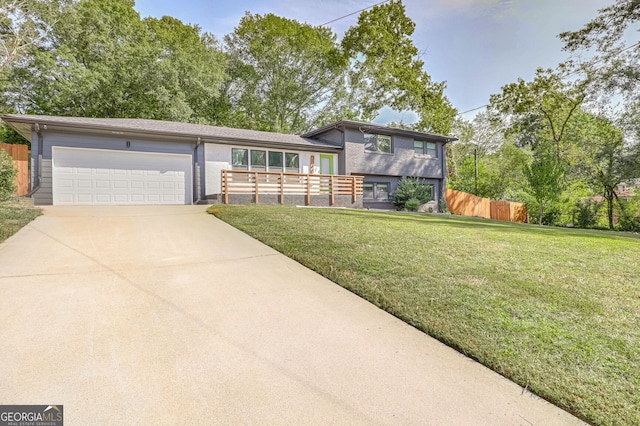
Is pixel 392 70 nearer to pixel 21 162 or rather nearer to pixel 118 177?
pixel 118 177

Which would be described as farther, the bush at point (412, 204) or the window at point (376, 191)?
the window at point (376, 191)

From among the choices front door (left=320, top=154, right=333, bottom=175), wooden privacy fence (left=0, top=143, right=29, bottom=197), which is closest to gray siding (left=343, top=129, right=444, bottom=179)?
front door (left=320, top=154, right=333, bottom=175)

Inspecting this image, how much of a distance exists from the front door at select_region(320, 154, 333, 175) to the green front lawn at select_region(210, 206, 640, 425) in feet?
31.6

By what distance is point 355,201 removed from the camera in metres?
15.6

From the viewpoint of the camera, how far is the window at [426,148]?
1881cm

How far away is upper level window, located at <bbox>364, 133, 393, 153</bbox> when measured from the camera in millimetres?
17281

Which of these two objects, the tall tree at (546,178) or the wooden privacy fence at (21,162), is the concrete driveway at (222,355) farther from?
the tall tree at (546,178)

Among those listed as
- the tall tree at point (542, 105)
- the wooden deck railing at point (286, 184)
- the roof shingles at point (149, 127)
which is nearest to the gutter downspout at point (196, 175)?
the roof shingles at point (149, 127)

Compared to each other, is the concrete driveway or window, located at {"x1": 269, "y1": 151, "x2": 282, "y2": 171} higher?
window, located at {"x1": 269, "y1": 151, "x2": 282, "y2": 171}

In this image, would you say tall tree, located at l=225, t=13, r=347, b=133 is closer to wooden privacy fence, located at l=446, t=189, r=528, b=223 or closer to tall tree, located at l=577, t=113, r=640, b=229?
wooden privacy fence, located at l=446, t=189, r=528, b=223

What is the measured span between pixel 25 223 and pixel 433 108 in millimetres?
26894

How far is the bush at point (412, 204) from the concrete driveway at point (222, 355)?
525 inches

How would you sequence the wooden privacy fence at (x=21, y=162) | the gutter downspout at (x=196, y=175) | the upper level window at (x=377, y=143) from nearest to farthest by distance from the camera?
1. the wooden privacy fence at (x=21, y=162)
2. the gutter downspout at (x=196, y=175)
3. the upper level window at (x=377, y=143)

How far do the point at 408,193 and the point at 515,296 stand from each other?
13.7 m
